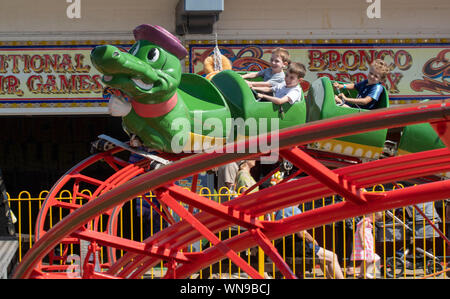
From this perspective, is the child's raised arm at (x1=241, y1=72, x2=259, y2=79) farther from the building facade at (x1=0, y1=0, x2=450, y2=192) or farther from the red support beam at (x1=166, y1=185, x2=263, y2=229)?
the building facade at (x1=0, y1=0, x2=450, y2=192)

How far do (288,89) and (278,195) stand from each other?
3.71 feet

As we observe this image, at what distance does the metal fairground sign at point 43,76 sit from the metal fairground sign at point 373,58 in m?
1.48

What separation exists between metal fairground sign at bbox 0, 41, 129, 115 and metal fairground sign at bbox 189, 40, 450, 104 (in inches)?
58.2

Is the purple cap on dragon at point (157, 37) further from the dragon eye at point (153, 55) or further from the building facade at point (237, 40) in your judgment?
the building facade at point (237, 40)

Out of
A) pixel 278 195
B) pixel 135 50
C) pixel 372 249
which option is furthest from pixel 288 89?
pixel 372 249

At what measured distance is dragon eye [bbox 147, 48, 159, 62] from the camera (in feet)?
13.9

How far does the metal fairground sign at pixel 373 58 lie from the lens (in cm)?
836

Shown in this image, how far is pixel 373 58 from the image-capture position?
8383 millimetres

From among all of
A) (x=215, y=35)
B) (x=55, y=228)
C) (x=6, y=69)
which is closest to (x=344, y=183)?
(x=55, y=228)

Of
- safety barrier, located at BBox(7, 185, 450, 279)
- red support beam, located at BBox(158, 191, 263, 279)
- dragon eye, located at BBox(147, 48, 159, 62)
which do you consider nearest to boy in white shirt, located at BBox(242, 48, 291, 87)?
dragon eye, located at BBox(147, 48, 159, 62)

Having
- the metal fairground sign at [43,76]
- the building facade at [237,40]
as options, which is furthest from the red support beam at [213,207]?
the metal fairground sign at [43,76]

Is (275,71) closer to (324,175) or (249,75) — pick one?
(249,75)

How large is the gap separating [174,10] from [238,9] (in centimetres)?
74
